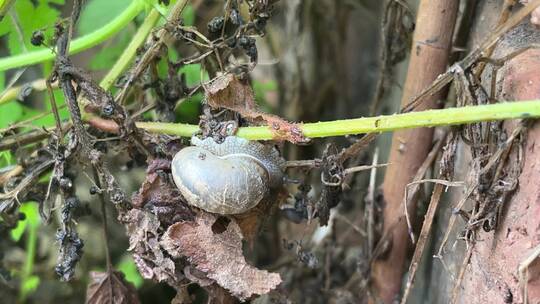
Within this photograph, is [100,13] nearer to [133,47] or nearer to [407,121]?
[133,47]

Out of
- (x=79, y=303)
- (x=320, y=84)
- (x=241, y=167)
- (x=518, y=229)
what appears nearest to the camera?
(x=518, y=229)

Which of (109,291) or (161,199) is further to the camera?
(109,291)

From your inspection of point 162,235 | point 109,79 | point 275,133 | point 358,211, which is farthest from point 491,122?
point 358,211

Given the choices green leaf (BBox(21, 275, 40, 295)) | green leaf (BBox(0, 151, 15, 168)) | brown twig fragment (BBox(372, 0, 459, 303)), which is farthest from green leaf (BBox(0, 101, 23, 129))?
brown twig fragment (BBox(372, 0, 459, 303))

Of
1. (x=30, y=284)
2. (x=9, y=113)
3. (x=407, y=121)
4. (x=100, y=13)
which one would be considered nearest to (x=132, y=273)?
(x=30, y=284)

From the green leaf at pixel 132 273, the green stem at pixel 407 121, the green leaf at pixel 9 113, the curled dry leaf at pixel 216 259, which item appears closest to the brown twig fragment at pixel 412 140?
the green stem at pixel 407 121

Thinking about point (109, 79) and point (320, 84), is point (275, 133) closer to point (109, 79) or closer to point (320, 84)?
point (109, 79)

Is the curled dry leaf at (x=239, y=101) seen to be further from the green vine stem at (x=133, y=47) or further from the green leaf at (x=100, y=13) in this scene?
the green leaf at (x=100, y=13)
